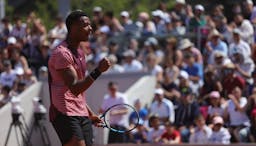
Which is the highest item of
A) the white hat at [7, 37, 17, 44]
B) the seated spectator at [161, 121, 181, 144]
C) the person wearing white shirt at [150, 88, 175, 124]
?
the white hat at [7, 37, 17, 44]

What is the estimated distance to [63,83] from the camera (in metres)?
7.52

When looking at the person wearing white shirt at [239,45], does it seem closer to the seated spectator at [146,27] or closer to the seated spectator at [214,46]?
the seated spectator at [214,46]

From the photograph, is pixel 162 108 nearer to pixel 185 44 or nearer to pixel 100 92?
pixel 185 44

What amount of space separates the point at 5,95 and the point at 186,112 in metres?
4.47

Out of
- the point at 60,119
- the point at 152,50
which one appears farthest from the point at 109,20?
the point at 60,119

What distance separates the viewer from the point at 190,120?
1483 centimetres

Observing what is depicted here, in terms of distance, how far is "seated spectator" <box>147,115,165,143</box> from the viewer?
48.1 ft

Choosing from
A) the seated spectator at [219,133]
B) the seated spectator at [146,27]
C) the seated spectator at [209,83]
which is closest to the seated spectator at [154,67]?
the seated spectator at [146,27]

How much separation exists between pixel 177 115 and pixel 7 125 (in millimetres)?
3217

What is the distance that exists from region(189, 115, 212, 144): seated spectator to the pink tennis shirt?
21.6ft

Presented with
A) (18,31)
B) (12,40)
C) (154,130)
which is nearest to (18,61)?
(12,40)

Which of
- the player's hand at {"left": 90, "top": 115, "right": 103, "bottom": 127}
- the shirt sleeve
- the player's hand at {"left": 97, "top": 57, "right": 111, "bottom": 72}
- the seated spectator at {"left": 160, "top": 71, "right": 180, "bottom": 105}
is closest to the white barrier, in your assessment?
the seated spectator at {"left": 160, "top": 71, "right": 180, "bottom": 105}

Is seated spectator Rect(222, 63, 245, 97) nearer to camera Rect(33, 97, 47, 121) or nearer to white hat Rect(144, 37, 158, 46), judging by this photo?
white hat Rect(144, 37, 158, 46)

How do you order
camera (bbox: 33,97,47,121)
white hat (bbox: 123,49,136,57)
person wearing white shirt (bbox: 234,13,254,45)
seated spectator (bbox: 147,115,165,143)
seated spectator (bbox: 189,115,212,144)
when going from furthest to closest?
white hat (bbox: 123,49,136,57), person wearing white shirt (bbox: 234,13,254,45), seated spectator (bbox: 147,115,165,143), camera (bbox: 33,97,47,121), seated spectator (bbox: 189,115,212,144)
